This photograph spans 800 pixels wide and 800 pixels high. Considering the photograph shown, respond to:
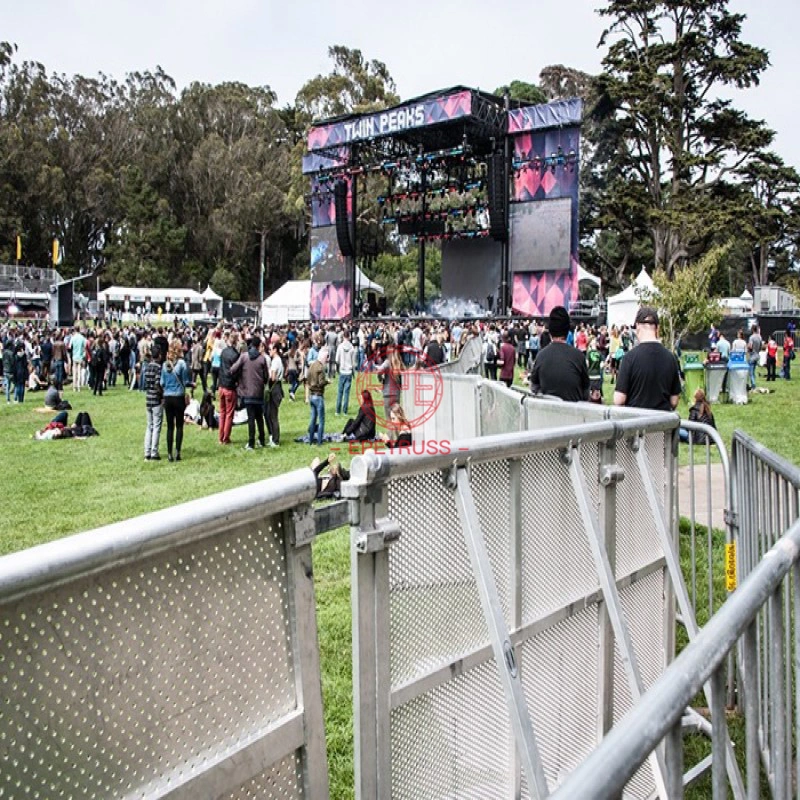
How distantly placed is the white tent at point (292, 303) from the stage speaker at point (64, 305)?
13.0 metres

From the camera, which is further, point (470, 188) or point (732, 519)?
point (470, 188)

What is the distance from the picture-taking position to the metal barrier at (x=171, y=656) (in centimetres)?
140

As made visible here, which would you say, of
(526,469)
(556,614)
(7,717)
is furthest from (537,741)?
(7,717)

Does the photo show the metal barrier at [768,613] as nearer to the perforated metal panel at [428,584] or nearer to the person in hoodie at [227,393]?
the perforated metal panel at [428,584]

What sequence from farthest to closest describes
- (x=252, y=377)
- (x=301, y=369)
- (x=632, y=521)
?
(x=301, y=369), (x=252, y=377), (x=632, y=521)

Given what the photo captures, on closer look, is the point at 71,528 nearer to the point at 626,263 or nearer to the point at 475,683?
the point at 475,683

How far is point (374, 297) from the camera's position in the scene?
50.8 m

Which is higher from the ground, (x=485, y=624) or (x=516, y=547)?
(x=516, y=547)

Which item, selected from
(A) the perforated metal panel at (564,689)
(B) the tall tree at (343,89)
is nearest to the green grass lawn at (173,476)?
(A) the perforated metal panel at (564,689)

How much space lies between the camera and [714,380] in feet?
65.2

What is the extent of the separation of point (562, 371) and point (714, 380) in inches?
577

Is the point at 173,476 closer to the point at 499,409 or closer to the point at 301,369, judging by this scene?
the point at 499,409

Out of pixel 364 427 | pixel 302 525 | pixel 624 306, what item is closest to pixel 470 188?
pixel 624 306

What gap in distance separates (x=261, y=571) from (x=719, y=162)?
51.1m
